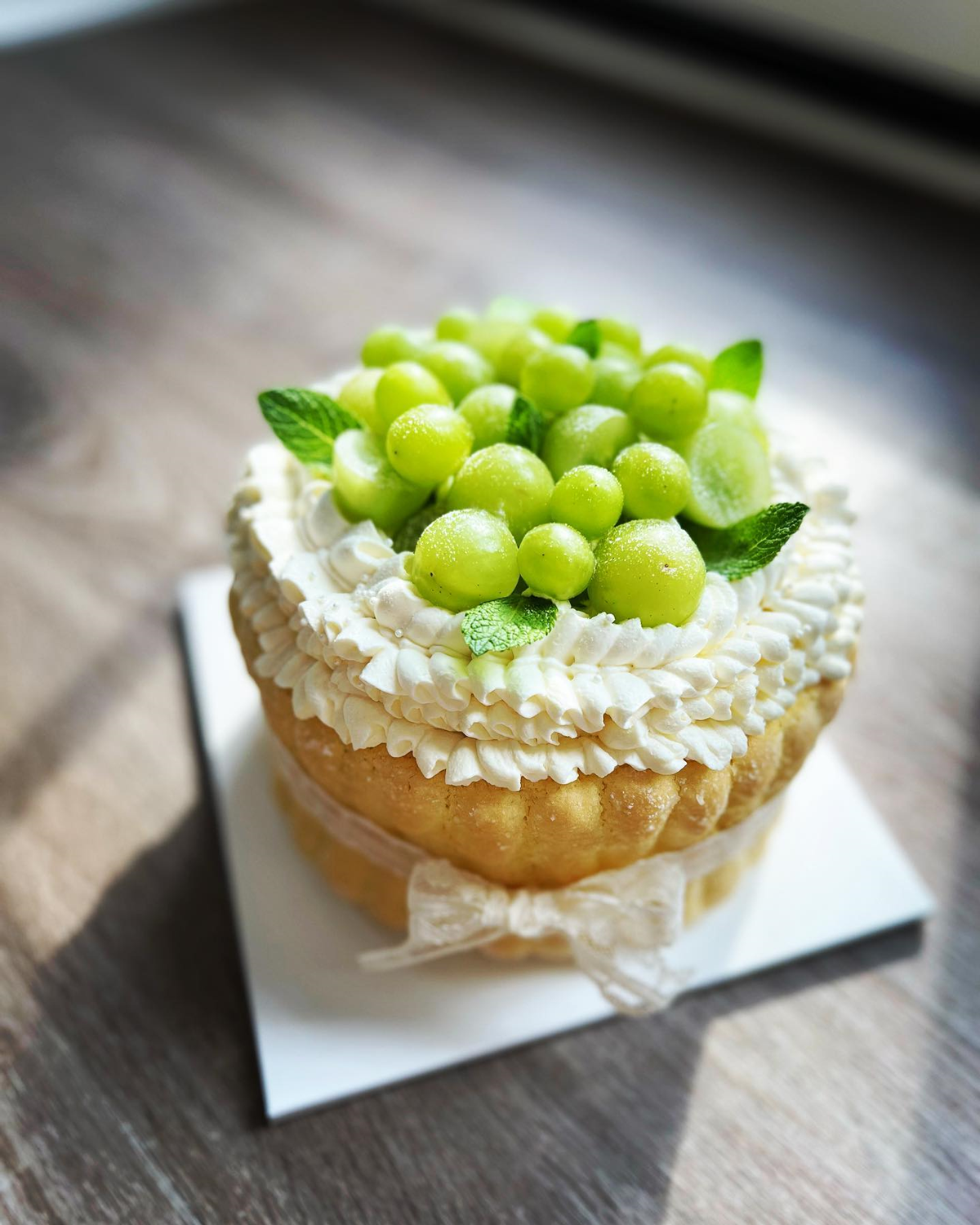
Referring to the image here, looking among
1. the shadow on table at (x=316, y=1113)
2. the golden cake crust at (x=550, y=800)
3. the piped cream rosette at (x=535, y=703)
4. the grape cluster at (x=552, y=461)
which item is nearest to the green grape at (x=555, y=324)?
the grape cluster at (x=552, y=461)

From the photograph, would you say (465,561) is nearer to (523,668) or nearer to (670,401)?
(523,668)

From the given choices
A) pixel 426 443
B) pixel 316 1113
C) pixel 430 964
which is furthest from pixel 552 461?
pixel 316 1113

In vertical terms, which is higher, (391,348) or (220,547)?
(391,348)

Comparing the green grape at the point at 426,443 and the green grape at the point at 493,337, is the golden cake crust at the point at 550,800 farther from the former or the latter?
the green grape at the point at 493,337

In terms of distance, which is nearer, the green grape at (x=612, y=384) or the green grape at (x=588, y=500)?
the green grape at (x=588, y=500)

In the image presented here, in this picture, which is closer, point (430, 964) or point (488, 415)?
point (488, 415)

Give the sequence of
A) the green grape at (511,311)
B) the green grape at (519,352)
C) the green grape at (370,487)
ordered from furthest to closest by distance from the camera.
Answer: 1. the green grape at (511,311)
2. the green grape at (519,352)
3. the green grape at (370,487)
